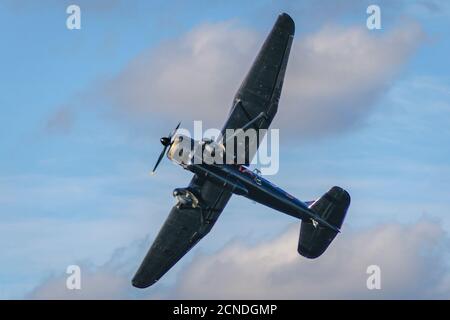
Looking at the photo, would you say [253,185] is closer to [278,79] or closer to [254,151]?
[254,151]

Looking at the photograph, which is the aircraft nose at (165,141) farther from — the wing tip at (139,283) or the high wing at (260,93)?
the wing tip at (139,283)

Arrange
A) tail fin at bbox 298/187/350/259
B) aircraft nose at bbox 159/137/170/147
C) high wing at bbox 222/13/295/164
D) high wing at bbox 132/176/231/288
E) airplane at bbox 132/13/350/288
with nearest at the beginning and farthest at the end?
aircraft nose at bbox 159/137/170/147 → airplane at bbox 132/13/350/288 → high wing at bbox 222/13/295/164 → high wing at bbox 132/176/231/288 → tail fin at bbox 298/187/350/259

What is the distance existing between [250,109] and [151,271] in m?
15.9

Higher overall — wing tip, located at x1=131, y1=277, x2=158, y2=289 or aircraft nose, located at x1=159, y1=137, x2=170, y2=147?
aircraft nose, located at x1=159, y1=137, x2=170, y2=147

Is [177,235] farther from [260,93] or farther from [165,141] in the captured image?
[260,93]

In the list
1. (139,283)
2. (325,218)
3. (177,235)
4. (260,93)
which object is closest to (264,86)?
(260,93)

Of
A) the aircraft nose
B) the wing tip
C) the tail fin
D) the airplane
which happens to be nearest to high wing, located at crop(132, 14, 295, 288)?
the airplane

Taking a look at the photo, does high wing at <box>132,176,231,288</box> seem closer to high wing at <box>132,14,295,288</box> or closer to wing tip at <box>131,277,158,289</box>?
wing tip at <box>131,277,158,289</box>

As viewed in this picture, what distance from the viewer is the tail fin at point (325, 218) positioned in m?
66.1

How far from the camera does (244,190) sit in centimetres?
6100

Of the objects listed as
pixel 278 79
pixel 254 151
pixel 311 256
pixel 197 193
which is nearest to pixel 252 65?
pixel 278 79

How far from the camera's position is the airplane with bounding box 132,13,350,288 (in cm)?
5975

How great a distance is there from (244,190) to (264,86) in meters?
7.72

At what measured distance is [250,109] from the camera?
6259cm
